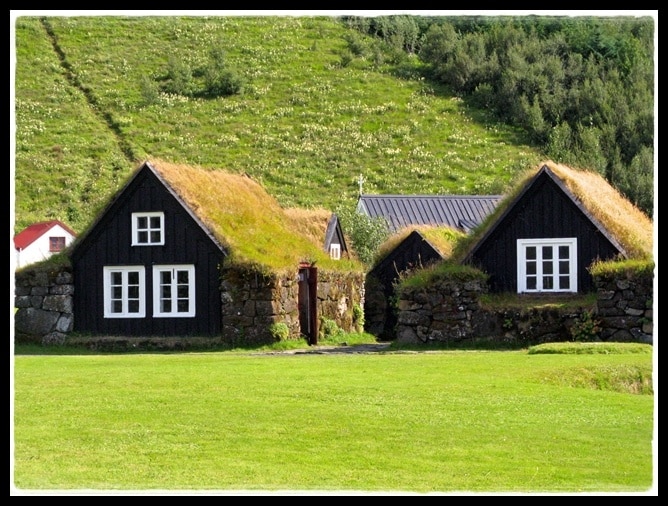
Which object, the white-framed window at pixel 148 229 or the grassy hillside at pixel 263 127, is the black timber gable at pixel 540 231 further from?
the white-framed window at pixel 148 229

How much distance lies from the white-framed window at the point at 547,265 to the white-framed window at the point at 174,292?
9074 mm

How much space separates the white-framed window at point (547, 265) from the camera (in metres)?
33.5

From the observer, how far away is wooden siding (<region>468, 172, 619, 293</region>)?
3325cm

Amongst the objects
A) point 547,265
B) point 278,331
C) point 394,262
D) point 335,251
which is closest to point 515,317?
point 547,265

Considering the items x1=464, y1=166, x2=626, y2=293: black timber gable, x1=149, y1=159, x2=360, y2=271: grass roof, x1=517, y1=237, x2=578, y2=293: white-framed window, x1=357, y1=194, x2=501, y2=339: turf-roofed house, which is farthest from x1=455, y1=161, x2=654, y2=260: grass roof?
x1=149, y1=159, x2=360, y2=271: grass roof

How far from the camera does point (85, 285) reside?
35281mm

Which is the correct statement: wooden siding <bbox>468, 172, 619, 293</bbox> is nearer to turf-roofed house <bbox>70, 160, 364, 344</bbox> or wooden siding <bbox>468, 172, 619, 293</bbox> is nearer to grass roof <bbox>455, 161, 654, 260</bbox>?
grass roof <bbox>455, 161, 654, 260</bbox>

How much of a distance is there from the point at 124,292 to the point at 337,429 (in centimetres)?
1998

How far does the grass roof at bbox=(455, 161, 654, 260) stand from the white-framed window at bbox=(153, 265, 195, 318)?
298 inches

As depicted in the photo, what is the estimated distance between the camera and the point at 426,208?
182 feet

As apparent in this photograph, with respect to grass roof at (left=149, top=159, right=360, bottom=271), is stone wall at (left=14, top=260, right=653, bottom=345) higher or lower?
lower
